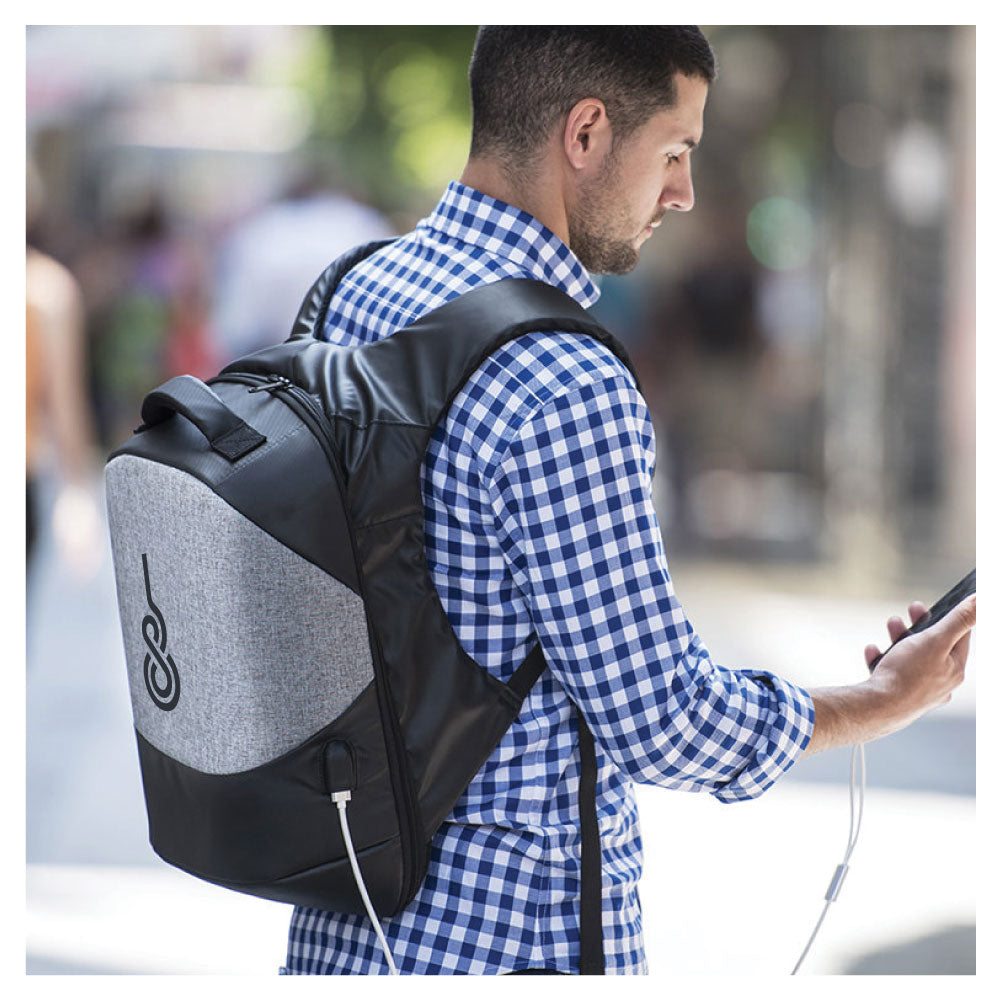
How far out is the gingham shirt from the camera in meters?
1.68

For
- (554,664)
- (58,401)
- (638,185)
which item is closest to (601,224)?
(638,185)

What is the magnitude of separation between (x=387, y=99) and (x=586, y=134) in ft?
59.9

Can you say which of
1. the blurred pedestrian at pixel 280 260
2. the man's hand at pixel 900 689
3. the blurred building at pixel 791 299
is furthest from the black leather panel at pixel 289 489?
the blurred building at pixel 791 299

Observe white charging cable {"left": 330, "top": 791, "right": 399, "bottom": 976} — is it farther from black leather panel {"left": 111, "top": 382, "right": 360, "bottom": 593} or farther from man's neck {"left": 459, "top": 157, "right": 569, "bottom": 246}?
man's neck {"left": 459, "top": 157, "right": 569, "bottom": 246}

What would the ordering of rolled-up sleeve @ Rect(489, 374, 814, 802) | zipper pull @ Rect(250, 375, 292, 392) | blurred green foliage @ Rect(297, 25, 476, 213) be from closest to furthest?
rolled-up sleeve @ Rect(489, 374, 814, 802), zipper pull @ Rect(250, 375, 292, 392), blurred green foliage @ Rect(297, 25, 476, 213)

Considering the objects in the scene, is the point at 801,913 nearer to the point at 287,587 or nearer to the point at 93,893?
the point at 93,893

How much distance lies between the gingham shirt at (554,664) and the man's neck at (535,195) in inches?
4.3

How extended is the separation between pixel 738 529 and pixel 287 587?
9.74 meters

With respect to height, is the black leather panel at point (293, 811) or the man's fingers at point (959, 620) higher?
the man's fingers at point (959, 620)

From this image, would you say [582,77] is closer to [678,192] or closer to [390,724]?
[678,192]

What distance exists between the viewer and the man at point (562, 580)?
1681 mm

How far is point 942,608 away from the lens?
201 cm

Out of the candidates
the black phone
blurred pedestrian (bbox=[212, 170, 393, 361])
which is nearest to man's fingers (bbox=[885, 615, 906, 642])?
the black phone

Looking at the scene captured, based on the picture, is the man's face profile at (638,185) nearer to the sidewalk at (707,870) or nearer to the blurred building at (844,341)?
the sidewalk at (707,870)
